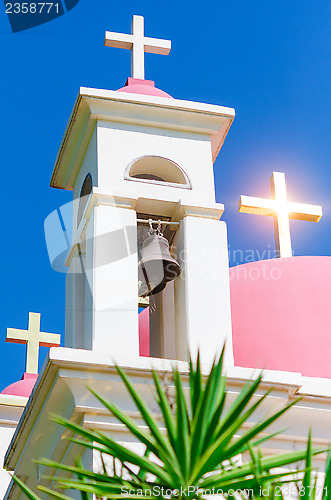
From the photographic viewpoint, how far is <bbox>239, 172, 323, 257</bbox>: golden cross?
8.52 metres

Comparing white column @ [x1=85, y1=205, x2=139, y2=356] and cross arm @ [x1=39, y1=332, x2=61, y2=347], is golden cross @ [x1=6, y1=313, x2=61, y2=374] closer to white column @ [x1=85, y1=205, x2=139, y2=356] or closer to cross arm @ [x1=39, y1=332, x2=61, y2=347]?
cross arm @ [x1=39, y1=332, x2=61, y2=347]

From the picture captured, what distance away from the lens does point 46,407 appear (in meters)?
6.05

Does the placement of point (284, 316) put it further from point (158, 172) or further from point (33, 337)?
point (33, 337)

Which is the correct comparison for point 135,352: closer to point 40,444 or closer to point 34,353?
point 40,444

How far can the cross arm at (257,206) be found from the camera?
8.60 meters

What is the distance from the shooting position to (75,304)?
7094mm

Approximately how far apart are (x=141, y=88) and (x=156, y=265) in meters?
1.53

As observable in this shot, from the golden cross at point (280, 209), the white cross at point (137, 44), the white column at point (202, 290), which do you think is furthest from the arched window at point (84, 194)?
the golden cross at point (280, 209)

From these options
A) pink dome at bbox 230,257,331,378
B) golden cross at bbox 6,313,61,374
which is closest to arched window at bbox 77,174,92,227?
pink dome at bbox 230,257,331,378

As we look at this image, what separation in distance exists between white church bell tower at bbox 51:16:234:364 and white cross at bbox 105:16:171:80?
1.03 ft

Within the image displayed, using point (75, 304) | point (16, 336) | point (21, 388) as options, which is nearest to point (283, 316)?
point (75, 304)

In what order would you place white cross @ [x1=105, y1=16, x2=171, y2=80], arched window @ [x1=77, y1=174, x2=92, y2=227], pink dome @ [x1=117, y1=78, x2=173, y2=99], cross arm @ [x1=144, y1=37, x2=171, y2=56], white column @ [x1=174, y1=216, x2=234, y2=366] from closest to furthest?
white column @ [x1=174, y1=216, x2=234, y2=366] → arched window @ [x1=77, y1=174, x2=92, y2=227] → pink dome @ [x1=117, y1=78, x2=173, y2=99] → white cross @ [x1=105, y1=16, x2=171, y2=80] → cross arm @ [x1=144, y1=37, x2=171, y2=56]

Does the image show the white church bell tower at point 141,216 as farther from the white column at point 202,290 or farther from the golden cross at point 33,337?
the golden cross at point 33,337

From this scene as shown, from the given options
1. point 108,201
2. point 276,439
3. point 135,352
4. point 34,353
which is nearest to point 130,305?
point 135,352
